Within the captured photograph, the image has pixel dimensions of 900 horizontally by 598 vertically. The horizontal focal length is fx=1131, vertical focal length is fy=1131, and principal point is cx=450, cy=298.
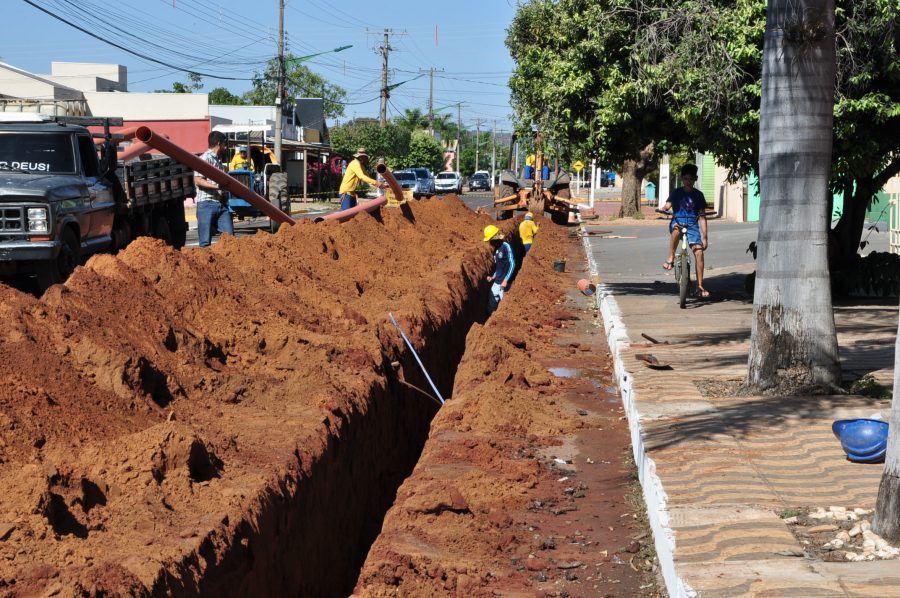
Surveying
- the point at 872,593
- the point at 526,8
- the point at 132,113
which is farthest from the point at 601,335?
the point at 132,113

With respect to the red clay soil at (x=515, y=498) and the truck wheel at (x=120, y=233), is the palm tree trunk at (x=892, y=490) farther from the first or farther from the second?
the truck wheel at (x=120, y=233)

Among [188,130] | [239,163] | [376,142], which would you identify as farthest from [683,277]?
[376,142]

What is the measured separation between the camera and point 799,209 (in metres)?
8.19

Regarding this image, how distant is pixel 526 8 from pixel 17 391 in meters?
29.5

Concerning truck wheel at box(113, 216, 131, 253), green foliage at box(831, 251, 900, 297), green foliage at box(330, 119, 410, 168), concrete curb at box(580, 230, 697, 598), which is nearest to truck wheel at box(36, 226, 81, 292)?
truck wheel at box(113, 216, 131, 253)

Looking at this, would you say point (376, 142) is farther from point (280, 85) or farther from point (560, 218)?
point (560, 218)

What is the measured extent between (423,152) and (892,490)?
82.2 meters

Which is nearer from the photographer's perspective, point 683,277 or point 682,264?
point 683,277

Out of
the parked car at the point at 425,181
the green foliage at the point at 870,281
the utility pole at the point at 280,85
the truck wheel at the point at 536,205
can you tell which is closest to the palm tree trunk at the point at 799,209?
the green foliage at the point at 870,281

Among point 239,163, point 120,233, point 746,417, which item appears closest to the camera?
point 746,417

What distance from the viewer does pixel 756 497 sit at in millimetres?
5789

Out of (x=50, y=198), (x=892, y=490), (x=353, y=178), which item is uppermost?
(x=353, y=178)

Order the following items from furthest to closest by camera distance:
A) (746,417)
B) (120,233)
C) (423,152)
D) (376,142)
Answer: (423,152)
(376,142)
(120,233)
(746,417)

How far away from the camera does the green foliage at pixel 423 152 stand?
84.6 metres
